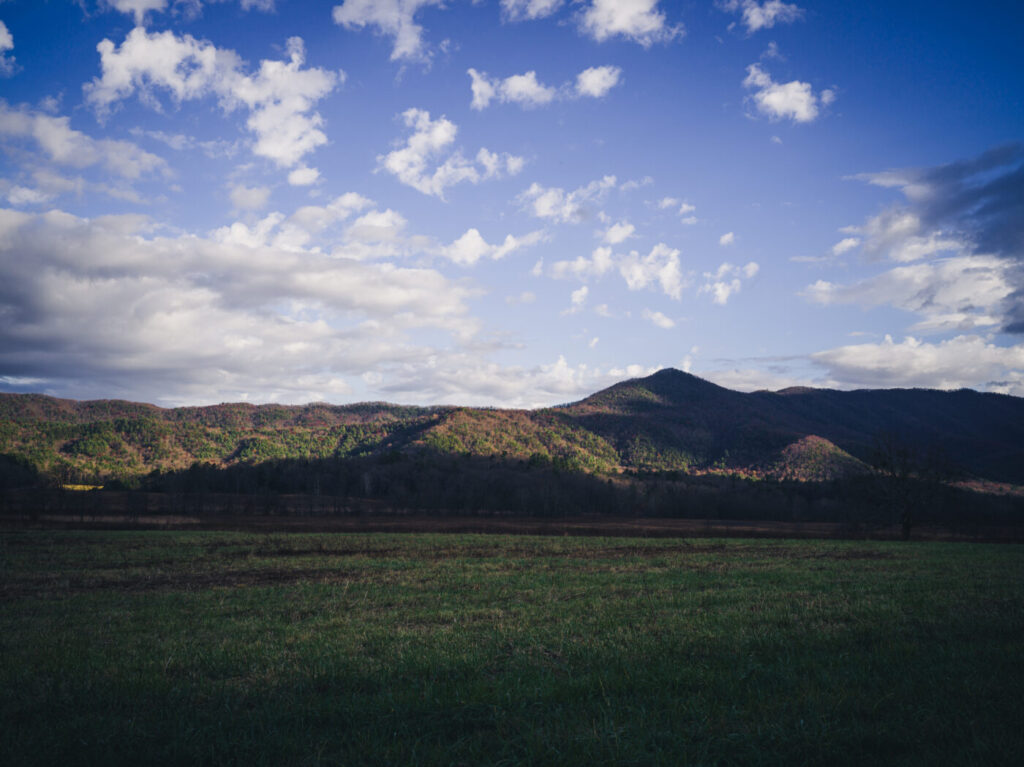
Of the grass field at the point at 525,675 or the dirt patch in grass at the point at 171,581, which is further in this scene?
the dirt patch in grass at the point at 171,581

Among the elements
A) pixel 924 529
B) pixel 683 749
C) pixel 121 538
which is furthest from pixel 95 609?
pixel 924 529

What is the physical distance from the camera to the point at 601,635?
34.6 feet

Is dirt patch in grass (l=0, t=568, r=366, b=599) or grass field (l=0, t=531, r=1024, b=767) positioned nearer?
grass field (l=0, t=531, r=1024, b=767)

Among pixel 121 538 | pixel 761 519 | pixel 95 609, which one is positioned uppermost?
pixel 95 609

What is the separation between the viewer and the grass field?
543cm

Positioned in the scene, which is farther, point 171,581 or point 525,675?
point 171,581

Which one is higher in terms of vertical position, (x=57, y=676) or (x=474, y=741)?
(x=474, y=741)

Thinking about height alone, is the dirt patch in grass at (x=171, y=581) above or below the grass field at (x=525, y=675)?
below

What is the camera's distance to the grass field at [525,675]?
5.43m

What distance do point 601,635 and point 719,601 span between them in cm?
600

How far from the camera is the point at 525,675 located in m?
7.88

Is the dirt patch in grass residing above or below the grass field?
below

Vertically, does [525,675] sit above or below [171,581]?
above

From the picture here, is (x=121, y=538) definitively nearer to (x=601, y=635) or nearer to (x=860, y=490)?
(x=601, y=635)
